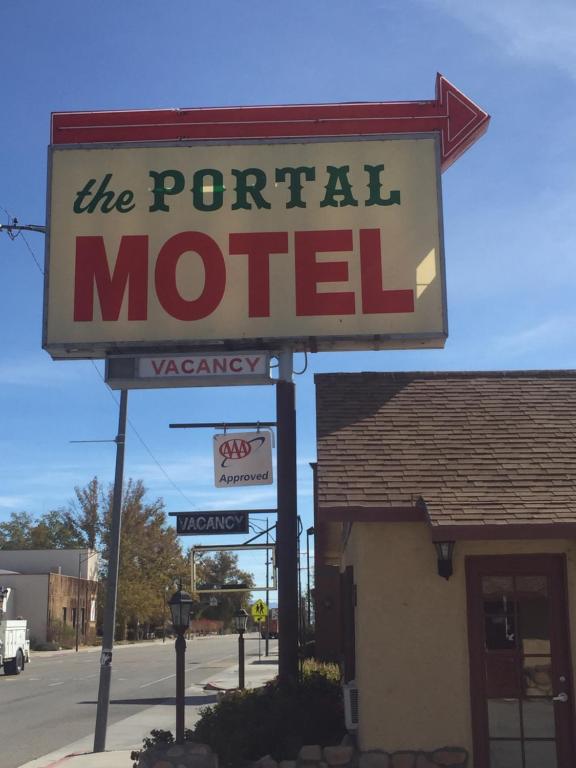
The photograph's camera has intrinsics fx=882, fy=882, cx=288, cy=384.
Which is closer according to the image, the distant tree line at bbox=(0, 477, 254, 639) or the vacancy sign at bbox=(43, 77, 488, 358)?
the vacancy sign at bbox=(43, 77, 488, 358)

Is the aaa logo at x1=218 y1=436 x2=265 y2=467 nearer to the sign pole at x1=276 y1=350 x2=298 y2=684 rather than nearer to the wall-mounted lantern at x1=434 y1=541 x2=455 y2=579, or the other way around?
the sign pole at x1=276 y1=350 x2=298 y2=684

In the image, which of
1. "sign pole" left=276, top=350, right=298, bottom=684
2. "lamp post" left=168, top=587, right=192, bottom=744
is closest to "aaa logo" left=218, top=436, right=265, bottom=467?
"sign pole" left=276, top=350, right=298, bottom=684

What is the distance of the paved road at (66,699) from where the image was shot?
14516 mm

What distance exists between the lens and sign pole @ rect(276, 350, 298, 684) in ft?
33.7

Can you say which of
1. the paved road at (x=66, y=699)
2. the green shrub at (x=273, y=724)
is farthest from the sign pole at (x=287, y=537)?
the paved road at (x=66, y=699)

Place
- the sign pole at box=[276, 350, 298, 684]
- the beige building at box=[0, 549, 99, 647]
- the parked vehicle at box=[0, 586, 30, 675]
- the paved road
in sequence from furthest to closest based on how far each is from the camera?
the beige building at box=[0, 549, 99, 647], the parked vehicle at box=[0, 586, 30, 675], the paved road, the sign pole at box=[276, 350, 298, 684]

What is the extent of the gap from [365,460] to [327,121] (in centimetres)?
504

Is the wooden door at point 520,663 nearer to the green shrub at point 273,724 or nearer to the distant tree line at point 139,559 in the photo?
the green shrub at point 273,724

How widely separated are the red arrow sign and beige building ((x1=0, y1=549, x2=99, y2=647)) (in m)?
51.7

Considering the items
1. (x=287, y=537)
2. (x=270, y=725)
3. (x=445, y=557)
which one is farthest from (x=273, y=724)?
(x=445, y=557)

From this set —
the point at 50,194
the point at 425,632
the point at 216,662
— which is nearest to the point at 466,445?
the point at 425,632

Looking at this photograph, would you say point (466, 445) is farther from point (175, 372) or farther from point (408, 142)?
point (408, 142)

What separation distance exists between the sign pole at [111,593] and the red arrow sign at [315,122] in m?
4.31

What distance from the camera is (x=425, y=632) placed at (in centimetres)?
866
